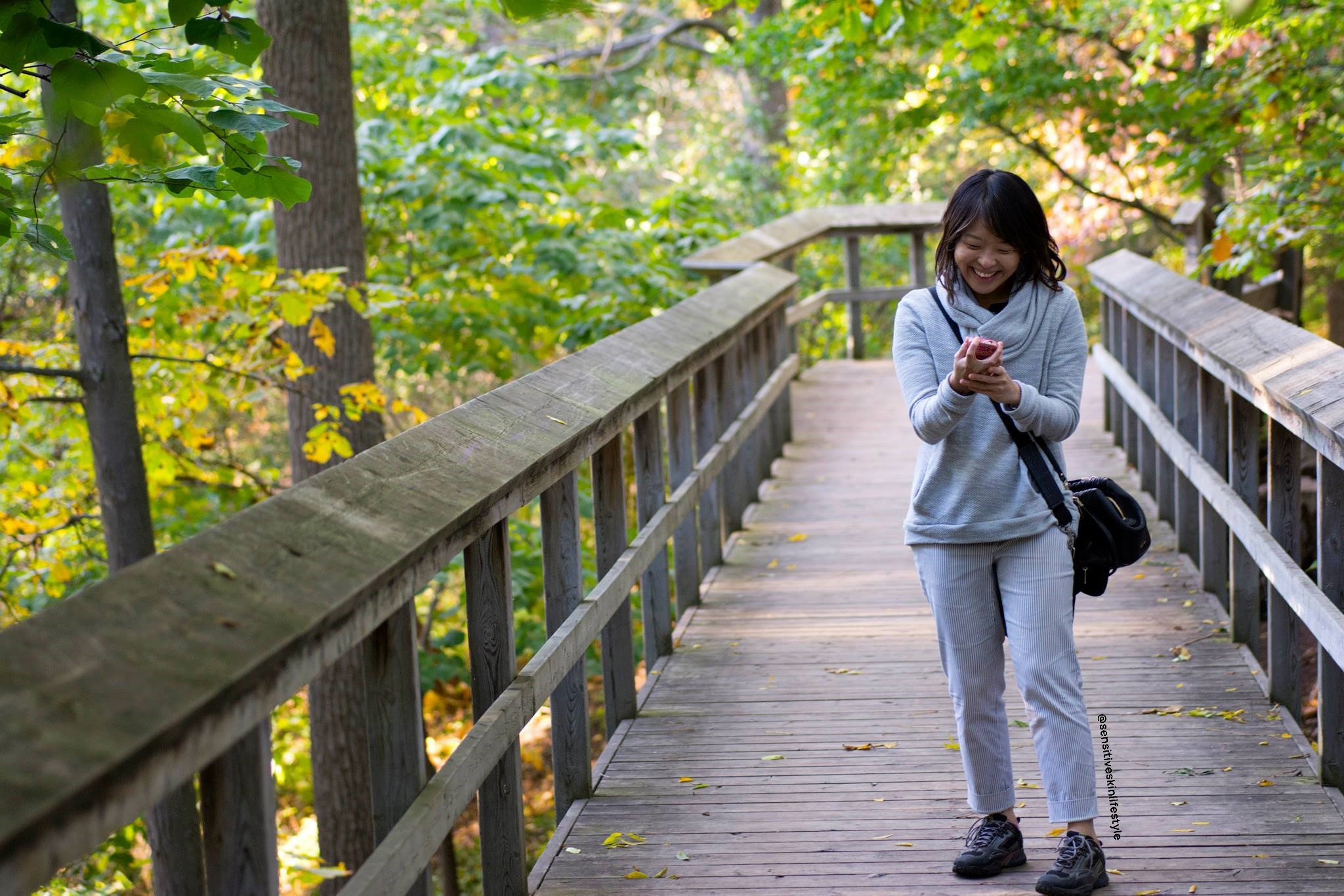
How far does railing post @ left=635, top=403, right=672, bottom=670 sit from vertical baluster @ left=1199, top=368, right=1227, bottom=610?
2.02 m

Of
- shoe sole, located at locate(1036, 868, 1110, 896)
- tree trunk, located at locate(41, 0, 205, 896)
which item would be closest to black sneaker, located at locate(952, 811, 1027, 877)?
shoe sole, located at locate(1036, 868, 1110, 896)

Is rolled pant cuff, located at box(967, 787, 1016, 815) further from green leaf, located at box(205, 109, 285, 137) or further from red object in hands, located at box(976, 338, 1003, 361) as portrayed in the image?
green leaf, located at box(205, 109, 285, 137)

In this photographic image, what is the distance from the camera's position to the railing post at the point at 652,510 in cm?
462

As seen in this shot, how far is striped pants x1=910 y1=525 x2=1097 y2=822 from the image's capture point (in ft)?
9.95

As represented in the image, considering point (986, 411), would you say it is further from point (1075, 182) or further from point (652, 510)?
point (1075, 182)

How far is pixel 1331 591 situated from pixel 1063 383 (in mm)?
1024

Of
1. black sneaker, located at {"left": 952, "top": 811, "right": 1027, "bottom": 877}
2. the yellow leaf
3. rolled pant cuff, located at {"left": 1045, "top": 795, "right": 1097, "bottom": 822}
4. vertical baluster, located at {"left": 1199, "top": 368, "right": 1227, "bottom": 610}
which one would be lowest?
black sneaker, located at {"left": 952, "top": 811, "right": 1027, "bottom": 877}

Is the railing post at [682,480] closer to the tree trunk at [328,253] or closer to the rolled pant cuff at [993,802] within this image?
the rolled pant cuff at [993,802]

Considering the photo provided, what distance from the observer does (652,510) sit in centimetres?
469

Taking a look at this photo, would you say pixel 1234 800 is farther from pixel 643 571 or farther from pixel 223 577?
pixel 223 577

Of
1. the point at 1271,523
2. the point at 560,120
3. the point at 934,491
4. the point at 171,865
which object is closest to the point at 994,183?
the point at 934,491

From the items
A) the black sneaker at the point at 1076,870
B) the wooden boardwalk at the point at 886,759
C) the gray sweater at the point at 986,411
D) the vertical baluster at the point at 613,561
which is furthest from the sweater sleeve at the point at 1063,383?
the vertical baluster at the point at 613,561

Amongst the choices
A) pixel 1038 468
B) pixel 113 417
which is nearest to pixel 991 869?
pixel 1038 468

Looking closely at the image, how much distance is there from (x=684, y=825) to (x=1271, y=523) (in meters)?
1.95
